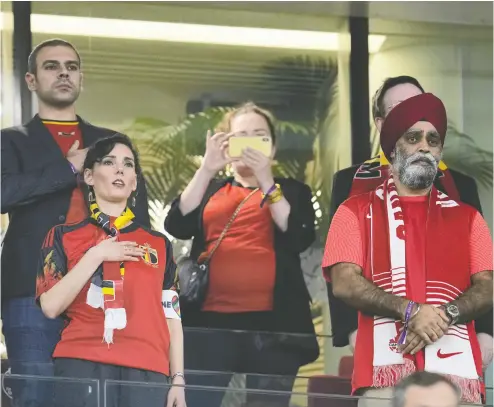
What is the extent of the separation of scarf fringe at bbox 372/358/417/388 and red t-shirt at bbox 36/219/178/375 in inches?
34.5

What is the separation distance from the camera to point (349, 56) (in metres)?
9.48

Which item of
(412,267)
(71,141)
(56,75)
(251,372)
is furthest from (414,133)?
(56,75)

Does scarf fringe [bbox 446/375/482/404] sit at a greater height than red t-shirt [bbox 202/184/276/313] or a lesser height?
lesser

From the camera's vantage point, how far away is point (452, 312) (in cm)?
637

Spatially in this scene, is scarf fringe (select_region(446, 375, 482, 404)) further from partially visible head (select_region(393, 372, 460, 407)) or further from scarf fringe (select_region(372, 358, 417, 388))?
partially visible head (select_region(393, 372, 460, 407))

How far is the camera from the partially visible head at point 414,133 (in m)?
6.73

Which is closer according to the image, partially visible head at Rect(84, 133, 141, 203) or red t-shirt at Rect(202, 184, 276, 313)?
partially visible head at Rect(84, 133, 141, 203)

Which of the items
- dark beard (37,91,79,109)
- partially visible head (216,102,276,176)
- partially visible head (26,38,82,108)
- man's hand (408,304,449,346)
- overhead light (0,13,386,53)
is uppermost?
overhead light (0,13,386,53)

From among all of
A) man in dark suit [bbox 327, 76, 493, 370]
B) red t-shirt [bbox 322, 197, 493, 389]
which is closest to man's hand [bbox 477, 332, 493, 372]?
man in dark suit [bbox 327, 76, 493, 370]

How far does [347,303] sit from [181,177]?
284 centimetres

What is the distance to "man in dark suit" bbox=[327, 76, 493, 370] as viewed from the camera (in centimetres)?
708

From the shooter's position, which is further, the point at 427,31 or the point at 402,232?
the point at 427,31

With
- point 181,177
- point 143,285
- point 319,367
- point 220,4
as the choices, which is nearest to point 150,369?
point 143,285

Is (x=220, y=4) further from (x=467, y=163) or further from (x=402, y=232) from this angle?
(x=402, y=232)
